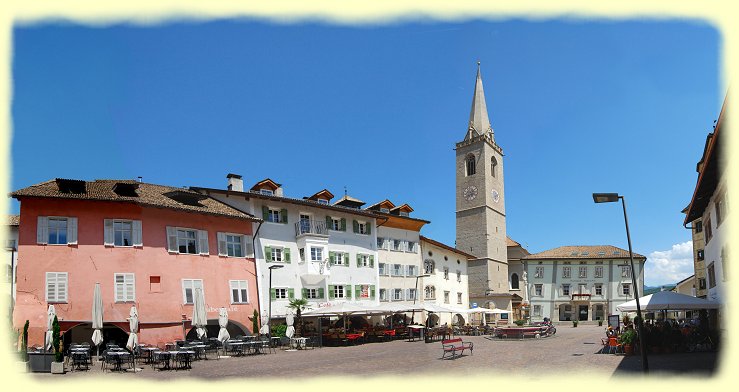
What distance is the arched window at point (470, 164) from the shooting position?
7950cm

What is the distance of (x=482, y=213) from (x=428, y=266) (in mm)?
26009

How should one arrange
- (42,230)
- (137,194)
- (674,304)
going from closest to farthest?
(674,304)
(42,230)
(137,194)

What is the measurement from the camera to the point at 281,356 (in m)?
28.2

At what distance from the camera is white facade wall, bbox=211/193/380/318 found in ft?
125

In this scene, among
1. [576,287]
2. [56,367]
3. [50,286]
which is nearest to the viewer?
[56,367]

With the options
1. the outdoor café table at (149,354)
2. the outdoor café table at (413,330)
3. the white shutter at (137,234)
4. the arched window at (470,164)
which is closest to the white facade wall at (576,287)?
the arched window at (470,164)

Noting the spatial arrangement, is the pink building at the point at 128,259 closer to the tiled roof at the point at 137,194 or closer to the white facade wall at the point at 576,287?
the tiled roof at the point at 137,194

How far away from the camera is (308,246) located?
1578 inches

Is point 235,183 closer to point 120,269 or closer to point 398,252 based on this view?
point 120,269

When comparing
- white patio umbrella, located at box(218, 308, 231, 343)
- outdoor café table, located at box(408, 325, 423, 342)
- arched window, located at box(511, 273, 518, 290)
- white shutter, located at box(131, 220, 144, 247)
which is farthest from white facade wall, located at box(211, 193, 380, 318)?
arched window, located at box(511, 273, 518, 290)

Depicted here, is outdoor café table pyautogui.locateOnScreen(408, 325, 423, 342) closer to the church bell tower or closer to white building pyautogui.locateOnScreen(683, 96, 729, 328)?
white building pyautogui.locateOnScreen(683, 96, 729, 328)

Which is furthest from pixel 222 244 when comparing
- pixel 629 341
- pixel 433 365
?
pixel 629 341

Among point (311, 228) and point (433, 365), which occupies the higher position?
point (311, 228)

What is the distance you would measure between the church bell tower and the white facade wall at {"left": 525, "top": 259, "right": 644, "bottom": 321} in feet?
20.2
